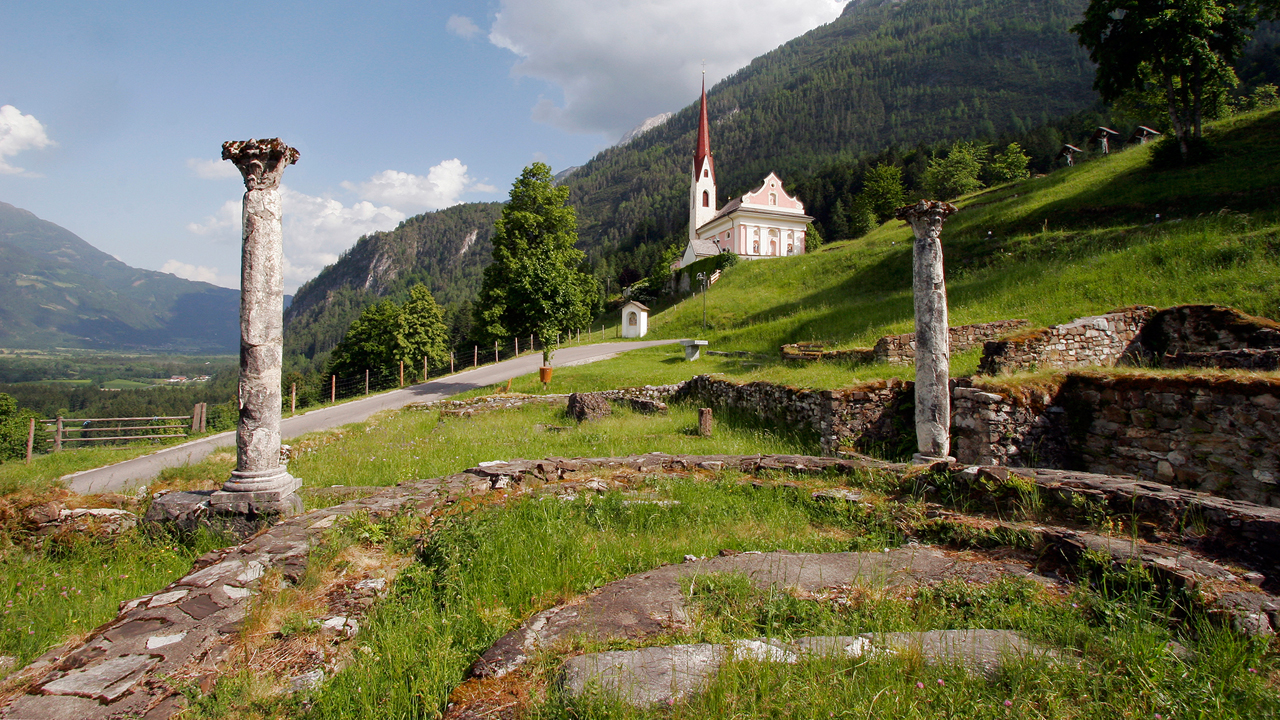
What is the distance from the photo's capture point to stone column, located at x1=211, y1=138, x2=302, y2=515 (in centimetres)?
623

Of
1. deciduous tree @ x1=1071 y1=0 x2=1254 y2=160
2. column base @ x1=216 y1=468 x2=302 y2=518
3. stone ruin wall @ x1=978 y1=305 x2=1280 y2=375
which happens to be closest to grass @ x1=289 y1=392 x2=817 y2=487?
column base @ x1=216 y1=468 x2=302 y2=518

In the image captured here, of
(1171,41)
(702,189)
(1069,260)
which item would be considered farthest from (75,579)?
(702,189)

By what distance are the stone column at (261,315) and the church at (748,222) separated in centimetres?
5384

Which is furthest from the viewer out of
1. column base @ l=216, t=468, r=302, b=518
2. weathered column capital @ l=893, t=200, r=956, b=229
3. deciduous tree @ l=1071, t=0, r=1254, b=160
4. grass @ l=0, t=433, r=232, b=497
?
deciduous tree @ l=1071, t=0, r=1254, b=160

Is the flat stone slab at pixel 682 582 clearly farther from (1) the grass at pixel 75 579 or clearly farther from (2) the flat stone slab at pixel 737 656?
(1) the grass at pixel 75 579

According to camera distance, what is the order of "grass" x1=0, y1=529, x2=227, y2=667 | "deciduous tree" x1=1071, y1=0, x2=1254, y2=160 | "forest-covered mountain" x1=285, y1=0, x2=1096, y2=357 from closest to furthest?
"grass" x1=0, y1=529, x2=227, y2=667 → "deciduous tree" x1=1071, y1=0, x2=1254, y2=160 → "forest-covered mountain" x1=285, y1=0, x2=1096, y2=357

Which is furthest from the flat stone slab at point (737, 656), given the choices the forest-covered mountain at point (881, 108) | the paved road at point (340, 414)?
the forest-covered mountain at point (881, 108)

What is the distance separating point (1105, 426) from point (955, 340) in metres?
6.52

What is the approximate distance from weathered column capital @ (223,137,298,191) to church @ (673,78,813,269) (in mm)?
53736

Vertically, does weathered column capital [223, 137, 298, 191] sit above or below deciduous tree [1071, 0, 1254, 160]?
below

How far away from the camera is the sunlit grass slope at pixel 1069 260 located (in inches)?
527

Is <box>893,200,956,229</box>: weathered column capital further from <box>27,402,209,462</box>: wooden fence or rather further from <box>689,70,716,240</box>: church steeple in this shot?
<box>689,70,716,240</box>: church steeple

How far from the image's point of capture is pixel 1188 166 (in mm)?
23812

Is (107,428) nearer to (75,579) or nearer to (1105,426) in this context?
(75,579)
